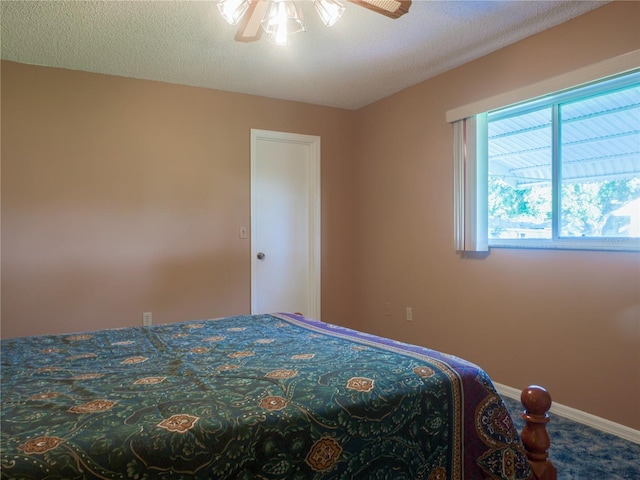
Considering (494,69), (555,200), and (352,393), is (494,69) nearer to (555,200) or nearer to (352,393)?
(555,200)

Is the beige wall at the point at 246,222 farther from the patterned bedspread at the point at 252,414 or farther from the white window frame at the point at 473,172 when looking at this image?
the patterned bedspread at the point at 252,414

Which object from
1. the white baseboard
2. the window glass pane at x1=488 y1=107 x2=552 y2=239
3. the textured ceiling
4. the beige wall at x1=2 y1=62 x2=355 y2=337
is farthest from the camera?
the beige wall at x1=2 y1=62 x2=355 y2=337

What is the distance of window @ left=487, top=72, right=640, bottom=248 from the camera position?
236 centimetres

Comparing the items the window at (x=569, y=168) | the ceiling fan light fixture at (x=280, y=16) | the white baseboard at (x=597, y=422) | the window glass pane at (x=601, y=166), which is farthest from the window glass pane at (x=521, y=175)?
the ceiling fan light fixture at (x=280, y=16)

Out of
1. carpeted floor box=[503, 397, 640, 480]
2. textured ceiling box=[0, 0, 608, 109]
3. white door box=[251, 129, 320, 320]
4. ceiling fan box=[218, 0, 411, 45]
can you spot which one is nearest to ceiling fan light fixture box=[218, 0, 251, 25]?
ceiling fan box=[218, 0, 411, 45]

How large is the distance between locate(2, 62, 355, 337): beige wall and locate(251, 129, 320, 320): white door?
119 millimetres

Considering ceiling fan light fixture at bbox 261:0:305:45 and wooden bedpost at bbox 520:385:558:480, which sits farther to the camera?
ceiling fan light fixture at bbox 261:0:305:45

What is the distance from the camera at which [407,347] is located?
162cm

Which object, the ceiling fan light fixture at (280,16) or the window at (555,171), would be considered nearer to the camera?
the ceiling fan light fixture at (280,16)

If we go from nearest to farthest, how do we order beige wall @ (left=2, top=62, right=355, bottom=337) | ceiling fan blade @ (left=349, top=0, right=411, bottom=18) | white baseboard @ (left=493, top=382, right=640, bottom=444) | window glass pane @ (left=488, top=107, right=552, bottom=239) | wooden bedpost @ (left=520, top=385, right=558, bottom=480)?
wooden bedpost @ (left=520, top=385, right=558, bottom=480) → ceiling fan blade @ (left=349, top=0, right=411, bottom=18) → white baseboard @ (left=493, top=382, right=640, bottom=444) → window glass pane @ (left=488, top=107, right=552, bottom=239) → beige wall @ (left=2, top=62, right=355, bottom=337)

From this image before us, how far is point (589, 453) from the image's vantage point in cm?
212

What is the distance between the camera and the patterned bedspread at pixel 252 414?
92 cm

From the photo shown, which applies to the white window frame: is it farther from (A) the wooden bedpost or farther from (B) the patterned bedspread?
(B) the patterned bedspread

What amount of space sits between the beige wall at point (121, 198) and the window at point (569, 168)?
1983mm
